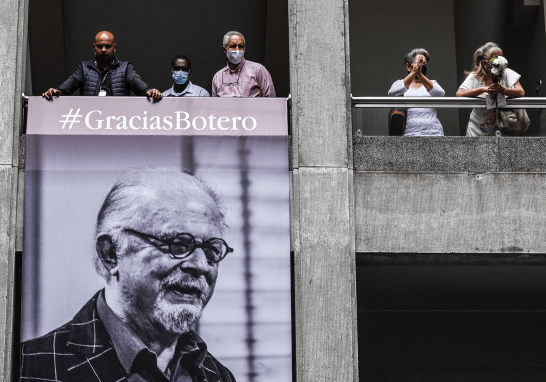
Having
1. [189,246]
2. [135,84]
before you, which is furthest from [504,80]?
[135,84]

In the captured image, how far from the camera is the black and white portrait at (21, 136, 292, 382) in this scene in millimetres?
8688

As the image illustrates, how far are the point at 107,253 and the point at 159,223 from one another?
615 mm

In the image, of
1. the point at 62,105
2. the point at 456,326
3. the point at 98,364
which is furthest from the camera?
the point at 456,326

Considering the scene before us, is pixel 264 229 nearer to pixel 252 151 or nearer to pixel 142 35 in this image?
pixel 252 151

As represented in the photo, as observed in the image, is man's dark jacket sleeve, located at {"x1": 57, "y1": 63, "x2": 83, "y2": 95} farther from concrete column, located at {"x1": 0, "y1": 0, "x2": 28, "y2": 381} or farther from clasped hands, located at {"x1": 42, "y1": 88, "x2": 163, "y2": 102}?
concrete column, located at {"x1": 0, "y1": 0, "x2": 28, "y2": 381}

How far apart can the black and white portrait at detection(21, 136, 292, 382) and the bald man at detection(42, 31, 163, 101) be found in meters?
0.65

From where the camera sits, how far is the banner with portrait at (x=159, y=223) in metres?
8.76

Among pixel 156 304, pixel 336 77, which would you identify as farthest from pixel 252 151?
pixel 156 304

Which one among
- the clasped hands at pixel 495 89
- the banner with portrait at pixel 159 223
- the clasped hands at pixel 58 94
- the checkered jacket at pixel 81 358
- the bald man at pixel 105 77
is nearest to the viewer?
the checkered jacket at pixel 81 358

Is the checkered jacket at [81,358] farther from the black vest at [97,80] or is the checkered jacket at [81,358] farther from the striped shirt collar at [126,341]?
the black vest at [97,80]

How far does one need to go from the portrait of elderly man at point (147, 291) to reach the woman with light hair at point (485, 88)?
124 inches

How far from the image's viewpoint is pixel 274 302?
8.95 m

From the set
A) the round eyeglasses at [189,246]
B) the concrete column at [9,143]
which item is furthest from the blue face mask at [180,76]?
the round eyeglasses at [189,246]

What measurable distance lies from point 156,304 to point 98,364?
0.82 metres
